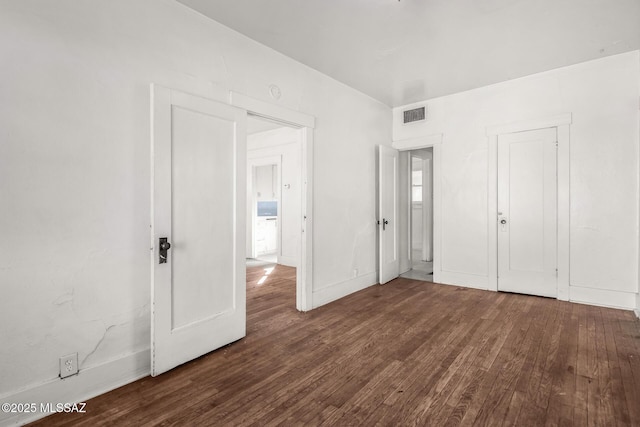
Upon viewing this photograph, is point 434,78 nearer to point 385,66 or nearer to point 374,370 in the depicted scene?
point 385,66

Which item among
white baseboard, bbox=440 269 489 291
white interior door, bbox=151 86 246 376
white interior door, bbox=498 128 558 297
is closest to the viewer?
white interior door, bbox=151 86 246 376

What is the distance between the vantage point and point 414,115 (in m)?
4.98

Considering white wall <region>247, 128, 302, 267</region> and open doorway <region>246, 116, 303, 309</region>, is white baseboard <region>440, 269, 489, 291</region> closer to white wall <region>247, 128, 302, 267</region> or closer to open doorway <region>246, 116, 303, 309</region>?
open doorway <region>246, 116, 303, 309</region>

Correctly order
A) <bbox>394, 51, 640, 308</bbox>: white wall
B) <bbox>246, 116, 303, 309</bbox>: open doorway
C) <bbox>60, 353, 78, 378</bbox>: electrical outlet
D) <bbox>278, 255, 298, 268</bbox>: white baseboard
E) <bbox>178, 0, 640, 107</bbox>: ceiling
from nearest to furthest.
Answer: <bbox>60, 353, 78, 378</bbox>: electrical outlet, <bbox>178, 0, 640, 107</bbox>: ceiling, <bbox>394, 51, 640, 308</bbox>: white wall, <bbox>246, 116, 303, 309</bbox>: open doorway, <bbox>278, 255, 298, 268</bbox>: white baseboard

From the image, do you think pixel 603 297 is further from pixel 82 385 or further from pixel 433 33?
pixel 82 385

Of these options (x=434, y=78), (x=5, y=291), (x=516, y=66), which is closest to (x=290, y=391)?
(x=5, y=291)

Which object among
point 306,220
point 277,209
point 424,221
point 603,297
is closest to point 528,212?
point 603,297

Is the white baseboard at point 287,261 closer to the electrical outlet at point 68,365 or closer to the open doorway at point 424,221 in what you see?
the open doorway at point 424,221

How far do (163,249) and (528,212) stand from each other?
4.35 metres

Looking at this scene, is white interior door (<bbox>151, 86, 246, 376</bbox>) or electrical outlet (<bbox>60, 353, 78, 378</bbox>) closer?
electrical outlet (<bbox>60, 353, 78, 378</bbox>)

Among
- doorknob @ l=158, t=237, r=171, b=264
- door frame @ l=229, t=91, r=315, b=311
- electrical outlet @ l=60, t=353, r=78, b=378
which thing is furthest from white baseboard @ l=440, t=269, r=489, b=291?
electrical outlet @ l=60, t=353, r=78, b=378

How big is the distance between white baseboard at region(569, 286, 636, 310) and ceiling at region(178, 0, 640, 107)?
274cm

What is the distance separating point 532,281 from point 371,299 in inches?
85.4

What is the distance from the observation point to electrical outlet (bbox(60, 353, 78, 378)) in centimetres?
191
